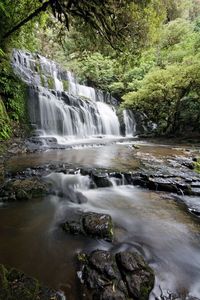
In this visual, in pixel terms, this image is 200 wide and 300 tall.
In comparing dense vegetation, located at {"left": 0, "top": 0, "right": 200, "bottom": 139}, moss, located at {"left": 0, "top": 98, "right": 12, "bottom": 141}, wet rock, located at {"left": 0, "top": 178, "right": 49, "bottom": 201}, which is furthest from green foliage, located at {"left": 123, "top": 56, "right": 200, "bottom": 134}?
wet rock, located at {"left": 0, "top": 178, "right": 49, "bottom": 201}

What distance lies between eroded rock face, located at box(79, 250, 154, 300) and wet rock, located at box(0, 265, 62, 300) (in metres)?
0.38

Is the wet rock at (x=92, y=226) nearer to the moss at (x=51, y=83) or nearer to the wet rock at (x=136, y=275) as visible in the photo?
the wet rock at (x=136, y=275)

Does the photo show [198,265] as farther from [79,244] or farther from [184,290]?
[79,244]

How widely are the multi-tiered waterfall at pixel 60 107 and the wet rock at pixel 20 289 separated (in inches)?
382

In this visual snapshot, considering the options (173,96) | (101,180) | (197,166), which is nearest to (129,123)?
(173,96)

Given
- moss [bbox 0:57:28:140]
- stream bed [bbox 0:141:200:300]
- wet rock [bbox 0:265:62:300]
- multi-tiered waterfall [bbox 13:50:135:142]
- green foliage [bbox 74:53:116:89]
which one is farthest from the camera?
green foliage [bbox 74:53:116:89]

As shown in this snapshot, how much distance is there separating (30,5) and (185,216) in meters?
6.44

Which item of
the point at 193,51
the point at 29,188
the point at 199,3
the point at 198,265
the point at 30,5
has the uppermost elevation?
the point at 199,3

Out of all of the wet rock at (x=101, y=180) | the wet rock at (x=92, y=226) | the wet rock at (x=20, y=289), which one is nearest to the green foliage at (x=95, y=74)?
the wet rock at (x=101, y=180)

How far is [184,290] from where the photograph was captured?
2500 millimetres

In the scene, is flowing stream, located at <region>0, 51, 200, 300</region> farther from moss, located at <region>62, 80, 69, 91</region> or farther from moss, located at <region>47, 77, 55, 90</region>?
moss, located at <region>62, 80, 69, 91</region>

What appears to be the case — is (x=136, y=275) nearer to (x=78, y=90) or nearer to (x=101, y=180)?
(x=101, y=180)

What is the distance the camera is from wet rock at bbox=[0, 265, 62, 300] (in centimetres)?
197

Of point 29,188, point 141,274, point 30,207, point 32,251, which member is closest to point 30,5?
point 29,188
